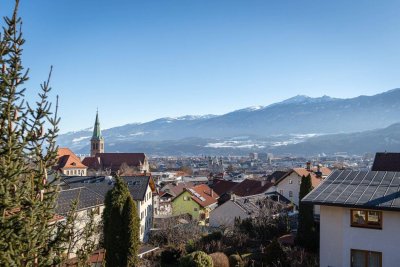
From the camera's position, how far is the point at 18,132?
209 inches

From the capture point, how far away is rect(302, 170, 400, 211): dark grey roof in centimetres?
1567

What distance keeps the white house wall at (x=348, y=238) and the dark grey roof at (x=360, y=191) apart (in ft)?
1.66

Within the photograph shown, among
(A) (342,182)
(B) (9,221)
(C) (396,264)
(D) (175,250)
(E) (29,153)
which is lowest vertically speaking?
(D) (175,250)

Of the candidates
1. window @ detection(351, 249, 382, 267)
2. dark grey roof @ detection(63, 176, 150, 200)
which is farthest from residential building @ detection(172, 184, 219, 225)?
window @ detection(351, 249, 382, 267)

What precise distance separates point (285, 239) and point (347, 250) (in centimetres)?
1333

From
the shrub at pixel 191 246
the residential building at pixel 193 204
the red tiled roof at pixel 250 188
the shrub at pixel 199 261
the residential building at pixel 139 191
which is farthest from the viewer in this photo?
the red tiled roof at pixel 250 188

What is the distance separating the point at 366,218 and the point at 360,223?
0.32m

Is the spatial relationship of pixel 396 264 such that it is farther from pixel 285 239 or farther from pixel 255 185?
pixel 255 185

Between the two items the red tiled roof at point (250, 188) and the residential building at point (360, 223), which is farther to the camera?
the red tiled roof at point (250, 188)

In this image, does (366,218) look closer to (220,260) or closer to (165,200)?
(220,260)

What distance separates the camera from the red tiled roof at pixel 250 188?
59.1 metres

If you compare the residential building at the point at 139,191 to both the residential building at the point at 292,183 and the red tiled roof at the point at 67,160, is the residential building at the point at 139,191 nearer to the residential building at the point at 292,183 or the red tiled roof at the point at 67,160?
the residential building at the point at 292,183

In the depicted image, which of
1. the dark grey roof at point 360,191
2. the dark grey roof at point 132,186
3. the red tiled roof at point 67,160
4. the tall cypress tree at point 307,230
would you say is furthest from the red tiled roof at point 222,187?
the dark grey roof at point 360,191

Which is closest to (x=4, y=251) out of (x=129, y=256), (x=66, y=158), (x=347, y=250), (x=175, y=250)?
(x=347, y=250)
